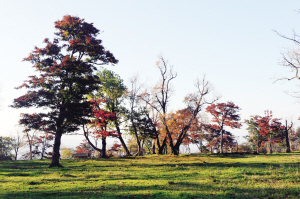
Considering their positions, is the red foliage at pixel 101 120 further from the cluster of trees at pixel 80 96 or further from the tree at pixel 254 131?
the tree at pixel 254 131

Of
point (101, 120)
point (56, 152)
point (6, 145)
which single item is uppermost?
point (101, 120)

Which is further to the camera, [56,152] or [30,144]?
[30,144]

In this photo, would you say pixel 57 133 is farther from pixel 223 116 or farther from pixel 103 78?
pixel 223 116

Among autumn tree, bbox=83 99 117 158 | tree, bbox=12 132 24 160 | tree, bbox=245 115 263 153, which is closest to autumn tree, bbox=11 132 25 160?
tree, bbox=12 132 24 160

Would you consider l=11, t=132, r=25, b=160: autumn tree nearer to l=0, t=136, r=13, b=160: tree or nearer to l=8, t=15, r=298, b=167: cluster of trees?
l=0, t=136, r=13, b=160: tree

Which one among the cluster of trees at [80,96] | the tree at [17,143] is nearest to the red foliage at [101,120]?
the cluster of trees at [80,96]

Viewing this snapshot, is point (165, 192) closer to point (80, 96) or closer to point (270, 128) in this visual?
point (80, 96)

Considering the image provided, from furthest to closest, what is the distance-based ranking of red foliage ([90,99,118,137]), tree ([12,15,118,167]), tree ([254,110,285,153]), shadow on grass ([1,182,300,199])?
tree ([254,110,285,153]), red foliage ([90,99,118,137]), tree ([12,15,118,167]), shadow on grass ([1,182,300,199])

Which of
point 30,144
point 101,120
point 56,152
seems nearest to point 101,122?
point 101,120

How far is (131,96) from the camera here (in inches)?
1631

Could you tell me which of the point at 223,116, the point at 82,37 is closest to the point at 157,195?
the point at 82,37

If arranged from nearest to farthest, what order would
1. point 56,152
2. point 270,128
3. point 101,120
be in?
point 56,152 → point 101,120 → point 270,128

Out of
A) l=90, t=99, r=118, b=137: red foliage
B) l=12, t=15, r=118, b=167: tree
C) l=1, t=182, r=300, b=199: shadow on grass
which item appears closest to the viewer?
l=1, t=182, r=300, b=199: shadow on grass

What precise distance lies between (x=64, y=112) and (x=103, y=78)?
16261 millimetres
